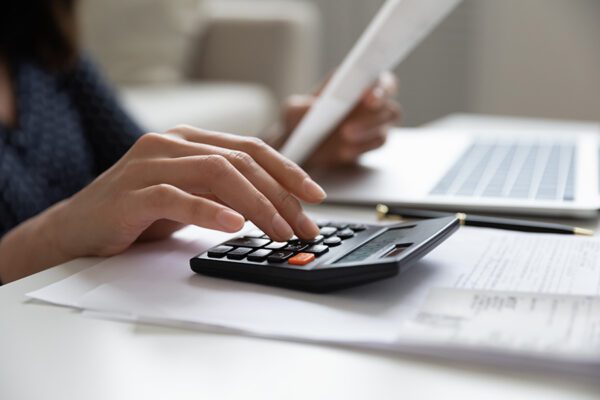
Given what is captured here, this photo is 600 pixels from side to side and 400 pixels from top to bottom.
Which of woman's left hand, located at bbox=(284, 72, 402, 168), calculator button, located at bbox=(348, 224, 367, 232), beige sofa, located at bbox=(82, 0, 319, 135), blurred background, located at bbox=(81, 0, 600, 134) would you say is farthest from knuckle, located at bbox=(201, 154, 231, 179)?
blurred background, located at bbox=(81, 0, 600, 134)

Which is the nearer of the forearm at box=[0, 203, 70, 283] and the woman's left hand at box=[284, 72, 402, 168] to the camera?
the forearm at box=[0, 203, 70, 283]

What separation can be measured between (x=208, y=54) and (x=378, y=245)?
2.31 metres

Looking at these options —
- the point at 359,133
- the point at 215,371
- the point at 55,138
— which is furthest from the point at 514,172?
the point at 55,138

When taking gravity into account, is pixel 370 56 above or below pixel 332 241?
above

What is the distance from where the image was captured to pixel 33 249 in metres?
0.62

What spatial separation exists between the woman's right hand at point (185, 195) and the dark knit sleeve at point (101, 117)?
2.15 ft

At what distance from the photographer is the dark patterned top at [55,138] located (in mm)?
1044

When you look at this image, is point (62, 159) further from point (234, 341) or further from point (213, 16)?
point (213, 16)

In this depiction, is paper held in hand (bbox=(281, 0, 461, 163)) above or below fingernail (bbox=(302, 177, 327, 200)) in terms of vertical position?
above

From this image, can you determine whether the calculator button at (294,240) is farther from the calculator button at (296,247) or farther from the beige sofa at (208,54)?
the beige sofa at (208,54)

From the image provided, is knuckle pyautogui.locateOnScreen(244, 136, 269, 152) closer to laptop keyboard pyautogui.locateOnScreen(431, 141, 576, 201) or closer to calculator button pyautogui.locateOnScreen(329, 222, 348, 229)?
calculator button pyautogui.locateOnScreen(329, 222, 348, 229)

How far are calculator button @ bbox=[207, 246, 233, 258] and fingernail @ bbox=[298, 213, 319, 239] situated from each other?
0.05 metres

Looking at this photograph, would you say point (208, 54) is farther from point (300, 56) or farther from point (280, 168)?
point (280, 168)

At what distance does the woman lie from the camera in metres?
0.54
